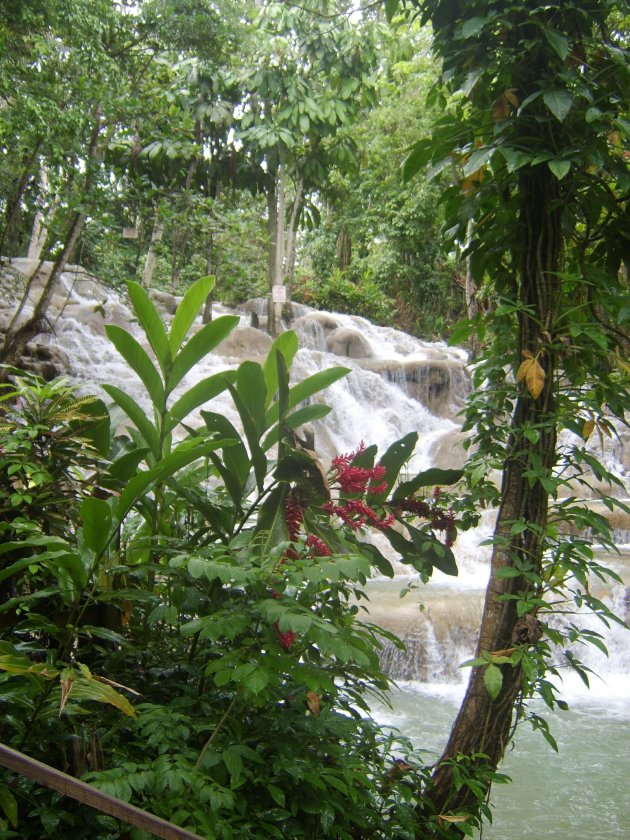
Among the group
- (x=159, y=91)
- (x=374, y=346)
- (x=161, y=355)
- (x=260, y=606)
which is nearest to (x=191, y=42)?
(x=159, y=91)

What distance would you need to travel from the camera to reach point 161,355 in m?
1.93

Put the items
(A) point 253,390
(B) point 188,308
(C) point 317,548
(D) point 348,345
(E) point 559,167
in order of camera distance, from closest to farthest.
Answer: (C) point 317,548
(E) point 559,167
(A) point 253,390
(B) point 188,308
(D) point 348,345

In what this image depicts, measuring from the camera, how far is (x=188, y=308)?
1971 mm

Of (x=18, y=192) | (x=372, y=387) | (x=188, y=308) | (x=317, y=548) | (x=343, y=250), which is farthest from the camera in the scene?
(x=343, y=250)

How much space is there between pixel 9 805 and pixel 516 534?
123cm

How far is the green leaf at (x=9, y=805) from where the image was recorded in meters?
1.19

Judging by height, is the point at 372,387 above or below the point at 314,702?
above

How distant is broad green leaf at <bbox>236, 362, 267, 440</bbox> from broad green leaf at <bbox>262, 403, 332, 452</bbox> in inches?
1.4

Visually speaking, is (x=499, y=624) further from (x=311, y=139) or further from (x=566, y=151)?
(x=311, y=139)

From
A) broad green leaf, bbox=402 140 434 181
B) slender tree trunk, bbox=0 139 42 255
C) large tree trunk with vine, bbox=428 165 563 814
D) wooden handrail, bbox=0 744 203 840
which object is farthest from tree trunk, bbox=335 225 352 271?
wooden handrail, bbox=0 744 203 840

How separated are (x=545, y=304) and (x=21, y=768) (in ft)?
5.31

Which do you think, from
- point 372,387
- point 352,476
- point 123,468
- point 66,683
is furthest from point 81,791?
point 372,387

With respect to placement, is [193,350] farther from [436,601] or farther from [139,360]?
[436,601]

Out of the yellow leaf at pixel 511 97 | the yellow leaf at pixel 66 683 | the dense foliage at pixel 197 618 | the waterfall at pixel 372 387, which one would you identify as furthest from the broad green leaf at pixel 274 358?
the waterfall at pixel 372 387
